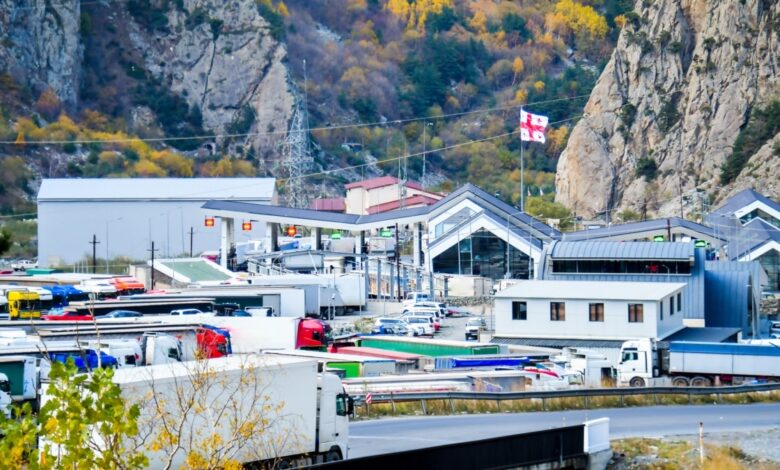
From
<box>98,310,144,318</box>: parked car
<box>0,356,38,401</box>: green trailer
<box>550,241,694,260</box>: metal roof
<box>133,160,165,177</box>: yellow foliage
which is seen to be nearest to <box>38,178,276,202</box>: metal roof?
<box>133,160,165,177</box>: yellow foliage

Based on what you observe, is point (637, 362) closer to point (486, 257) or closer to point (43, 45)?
point (486, 257)

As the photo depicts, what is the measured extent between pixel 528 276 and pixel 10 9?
84.7m

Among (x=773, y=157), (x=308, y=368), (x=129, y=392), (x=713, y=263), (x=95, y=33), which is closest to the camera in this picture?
(x=129, y=392)

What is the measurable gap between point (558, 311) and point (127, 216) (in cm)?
5377

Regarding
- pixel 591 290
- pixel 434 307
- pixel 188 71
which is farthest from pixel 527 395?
pixel 188 71

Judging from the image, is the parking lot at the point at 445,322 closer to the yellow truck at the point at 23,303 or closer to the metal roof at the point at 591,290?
the metal roof at the point at 591,290

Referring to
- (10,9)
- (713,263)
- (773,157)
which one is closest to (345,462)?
(713,263)

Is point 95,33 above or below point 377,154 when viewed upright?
above

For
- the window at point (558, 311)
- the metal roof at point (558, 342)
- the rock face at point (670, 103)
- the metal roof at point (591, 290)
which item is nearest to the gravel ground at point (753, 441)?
the metal roof at point (558, 342)

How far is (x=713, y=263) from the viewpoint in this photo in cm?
5578

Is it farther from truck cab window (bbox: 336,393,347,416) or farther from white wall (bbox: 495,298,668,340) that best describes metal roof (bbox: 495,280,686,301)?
truck cab window (bbox: 336,393,347,416)

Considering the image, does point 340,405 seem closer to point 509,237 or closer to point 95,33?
point 509,237

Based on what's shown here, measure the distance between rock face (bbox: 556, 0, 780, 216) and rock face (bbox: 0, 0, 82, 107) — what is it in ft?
196

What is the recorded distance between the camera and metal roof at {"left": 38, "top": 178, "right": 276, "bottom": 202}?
9456 centimetres
